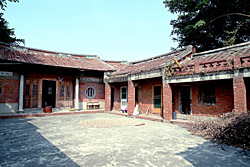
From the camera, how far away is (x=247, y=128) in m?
4.52

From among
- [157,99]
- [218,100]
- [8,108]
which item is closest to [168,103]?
[157,99]

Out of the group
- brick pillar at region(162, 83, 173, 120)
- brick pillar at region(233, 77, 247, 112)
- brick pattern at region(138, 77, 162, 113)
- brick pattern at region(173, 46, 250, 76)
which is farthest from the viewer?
brick pattern at region(138, 77, 162, 113)

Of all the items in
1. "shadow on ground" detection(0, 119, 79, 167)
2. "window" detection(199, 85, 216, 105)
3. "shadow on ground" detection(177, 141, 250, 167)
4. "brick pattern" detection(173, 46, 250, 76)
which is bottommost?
"shadow on ground" detection(177, 141, 250, 167)

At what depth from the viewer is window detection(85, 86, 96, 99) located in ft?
47.9

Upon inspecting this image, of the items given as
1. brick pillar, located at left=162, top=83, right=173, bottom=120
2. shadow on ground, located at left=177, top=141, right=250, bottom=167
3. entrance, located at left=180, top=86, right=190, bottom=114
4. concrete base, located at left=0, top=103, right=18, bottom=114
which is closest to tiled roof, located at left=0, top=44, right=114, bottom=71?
concrete base, located at left=0, top=103, right=18, bottom=114

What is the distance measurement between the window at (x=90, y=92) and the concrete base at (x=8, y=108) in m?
5.50

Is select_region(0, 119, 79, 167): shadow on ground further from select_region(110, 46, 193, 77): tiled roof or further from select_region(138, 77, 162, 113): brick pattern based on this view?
select_region(138, 77, 162, 113): brick pattern

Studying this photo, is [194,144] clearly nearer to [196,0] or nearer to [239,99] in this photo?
[239,99]

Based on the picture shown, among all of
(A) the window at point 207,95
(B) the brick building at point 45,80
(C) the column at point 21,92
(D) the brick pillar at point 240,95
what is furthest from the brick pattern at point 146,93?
(C) the column at point 21,92

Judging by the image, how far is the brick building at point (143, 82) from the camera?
728cm

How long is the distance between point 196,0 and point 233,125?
50.9ft

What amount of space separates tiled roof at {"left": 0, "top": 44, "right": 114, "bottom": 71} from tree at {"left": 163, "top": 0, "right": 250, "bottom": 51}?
31.5ft

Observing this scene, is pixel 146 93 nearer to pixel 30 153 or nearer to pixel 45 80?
pixel 45 80

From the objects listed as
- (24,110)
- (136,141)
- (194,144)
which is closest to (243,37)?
(194,144)
